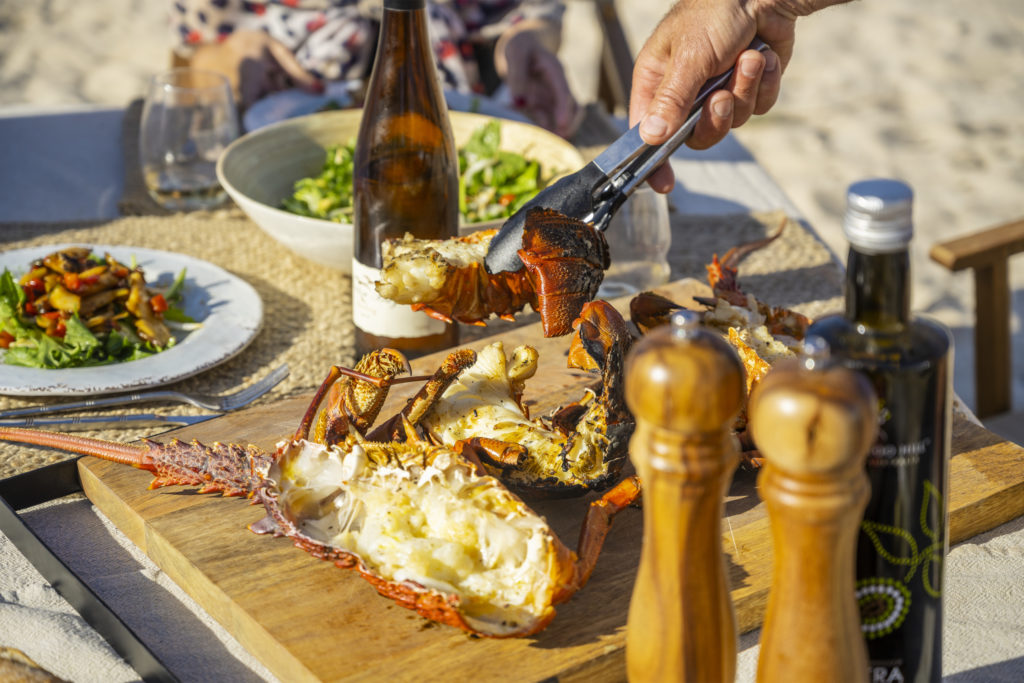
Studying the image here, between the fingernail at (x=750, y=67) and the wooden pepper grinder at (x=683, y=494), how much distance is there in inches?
41.4

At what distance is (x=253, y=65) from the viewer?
10.6ft

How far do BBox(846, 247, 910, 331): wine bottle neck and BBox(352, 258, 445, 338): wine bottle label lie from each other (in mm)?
1022

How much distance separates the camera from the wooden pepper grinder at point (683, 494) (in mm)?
694

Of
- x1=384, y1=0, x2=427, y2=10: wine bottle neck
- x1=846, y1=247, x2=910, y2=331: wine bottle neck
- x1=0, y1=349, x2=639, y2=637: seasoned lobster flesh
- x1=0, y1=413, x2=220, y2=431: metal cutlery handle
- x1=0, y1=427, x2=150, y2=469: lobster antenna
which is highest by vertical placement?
x1=384, y1=0, x2=427, y2=10: wine bottle neck

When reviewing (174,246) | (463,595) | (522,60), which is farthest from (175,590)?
(522,60)

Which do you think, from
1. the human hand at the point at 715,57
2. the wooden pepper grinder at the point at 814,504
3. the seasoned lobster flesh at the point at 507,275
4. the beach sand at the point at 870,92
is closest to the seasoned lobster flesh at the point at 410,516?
the seasoned lobster flesh at the point at 507,275

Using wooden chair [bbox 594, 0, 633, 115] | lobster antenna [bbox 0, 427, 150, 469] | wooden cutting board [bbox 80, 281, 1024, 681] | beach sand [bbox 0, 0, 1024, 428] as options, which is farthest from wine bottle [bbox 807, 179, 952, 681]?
beach sand [bbox 0, 0, 1024, 428]

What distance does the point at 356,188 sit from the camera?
1.84 meters

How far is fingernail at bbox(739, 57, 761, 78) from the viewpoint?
167 centimetres

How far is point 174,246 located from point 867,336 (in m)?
1.83

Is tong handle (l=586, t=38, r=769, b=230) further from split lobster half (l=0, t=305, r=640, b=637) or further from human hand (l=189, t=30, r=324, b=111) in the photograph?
human hand (l=189, t=30, r=324, b=111)

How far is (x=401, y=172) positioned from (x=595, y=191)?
547mm

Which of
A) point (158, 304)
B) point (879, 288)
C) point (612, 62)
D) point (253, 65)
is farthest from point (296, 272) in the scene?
point (612, 62)

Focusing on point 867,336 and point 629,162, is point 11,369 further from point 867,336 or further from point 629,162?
point 867,336
